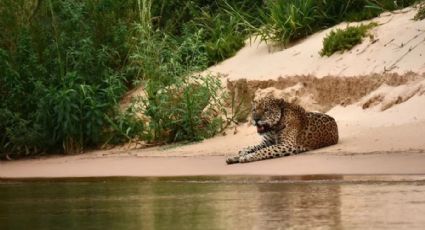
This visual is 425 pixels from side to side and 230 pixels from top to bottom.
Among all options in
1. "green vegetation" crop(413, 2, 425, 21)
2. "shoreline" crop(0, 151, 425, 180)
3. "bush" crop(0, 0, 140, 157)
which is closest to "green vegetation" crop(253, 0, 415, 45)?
"green vegetation" crop(413, 2, 425, 21)

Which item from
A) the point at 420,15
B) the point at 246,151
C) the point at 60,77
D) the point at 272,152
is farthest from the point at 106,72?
the point at 420,15

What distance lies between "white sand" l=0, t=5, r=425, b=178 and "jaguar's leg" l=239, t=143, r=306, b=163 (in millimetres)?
203

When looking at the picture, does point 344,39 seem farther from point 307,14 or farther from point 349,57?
point 307,14

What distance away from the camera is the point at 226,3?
24.0m

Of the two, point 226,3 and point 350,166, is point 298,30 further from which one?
point 350,166

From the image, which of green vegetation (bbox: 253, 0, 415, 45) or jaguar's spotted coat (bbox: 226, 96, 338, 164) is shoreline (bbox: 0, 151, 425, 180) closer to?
jaguar's spotted coat (bbox: 226, 96, 338, 164)

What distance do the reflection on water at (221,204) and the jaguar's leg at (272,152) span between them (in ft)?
4.72

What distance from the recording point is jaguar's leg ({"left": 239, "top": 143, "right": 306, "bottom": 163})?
17.0 metres

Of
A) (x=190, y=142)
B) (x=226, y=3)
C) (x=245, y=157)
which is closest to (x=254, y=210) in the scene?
(x=245, y=157)

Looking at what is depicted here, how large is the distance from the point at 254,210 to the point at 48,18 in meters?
10.8

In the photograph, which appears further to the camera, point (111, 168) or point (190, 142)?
point (190, 142)

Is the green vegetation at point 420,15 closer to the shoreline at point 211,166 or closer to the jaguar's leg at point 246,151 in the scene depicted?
the jaguar's leg at point 246,151

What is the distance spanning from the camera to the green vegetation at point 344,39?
67.4 ft

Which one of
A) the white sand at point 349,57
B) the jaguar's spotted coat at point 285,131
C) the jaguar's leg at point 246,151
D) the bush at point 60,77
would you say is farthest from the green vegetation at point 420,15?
the bush at point 60,77
